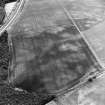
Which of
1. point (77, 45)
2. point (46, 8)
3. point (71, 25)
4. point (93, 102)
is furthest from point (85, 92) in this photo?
point (46, 8)

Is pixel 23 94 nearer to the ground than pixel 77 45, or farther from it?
nearer to the ground

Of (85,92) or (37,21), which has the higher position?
(37,21)

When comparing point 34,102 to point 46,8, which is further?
point 46,8

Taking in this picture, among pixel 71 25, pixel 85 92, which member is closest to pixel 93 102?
pixel 85 92

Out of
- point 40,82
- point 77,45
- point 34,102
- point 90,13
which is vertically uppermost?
point 90,13

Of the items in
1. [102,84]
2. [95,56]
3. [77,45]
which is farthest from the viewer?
[77,45]

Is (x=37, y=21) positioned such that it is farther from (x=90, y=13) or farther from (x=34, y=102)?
(x=34, y=102)

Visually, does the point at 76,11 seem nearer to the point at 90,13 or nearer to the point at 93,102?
the point at 90,13

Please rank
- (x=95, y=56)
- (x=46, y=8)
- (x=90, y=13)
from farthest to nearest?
(x=46, y=8)
(x=90, y=13)
(x=95, y=56)

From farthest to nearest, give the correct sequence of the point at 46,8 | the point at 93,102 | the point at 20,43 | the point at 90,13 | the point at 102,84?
the point at 46,8, the point at 90,13, the point at 20,43, the point at 102,84, the point at 93,102
